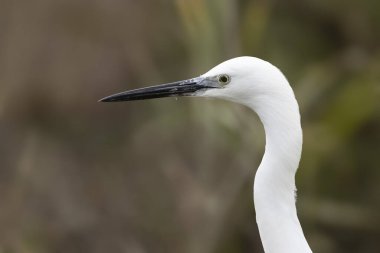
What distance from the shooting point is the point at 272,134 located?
1.96m

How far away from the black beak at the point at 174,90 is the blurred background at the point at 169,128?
1603mm

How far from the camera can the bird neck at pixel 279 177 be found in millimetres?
1938

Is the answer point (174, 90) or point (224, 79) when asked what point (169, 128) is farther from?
point (224, 79)

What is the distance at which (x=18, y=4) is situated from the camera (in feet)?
15.5

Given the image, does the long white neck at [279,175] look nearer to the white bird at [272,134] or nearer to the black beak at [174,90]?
the white bird at [272,134]

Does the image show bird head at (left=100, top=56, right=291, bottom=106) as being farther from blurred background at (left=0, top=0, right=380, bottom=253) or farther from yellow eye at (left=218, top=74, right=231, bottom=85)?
blurred background at (left=0, top=0, right=380, bottom=253)

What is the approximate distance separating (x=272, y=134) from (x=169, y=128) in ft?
8.78

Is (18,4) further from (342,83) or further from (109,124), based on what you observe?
(342,83)

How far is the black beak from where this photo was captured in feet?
6.87

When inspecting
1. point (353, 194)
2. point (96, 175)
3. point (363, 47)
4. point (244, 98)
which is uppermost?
point (244, 98)

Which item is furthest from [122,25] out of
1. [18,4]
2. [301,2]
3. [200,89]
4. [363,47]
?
[200,89]

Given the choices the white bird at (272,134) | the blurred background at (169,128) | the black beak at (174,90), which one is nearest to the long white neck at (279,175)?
the white bird at (272,134)

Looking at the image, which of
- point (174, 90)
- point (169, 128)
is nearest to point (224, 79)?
point (174, 90)

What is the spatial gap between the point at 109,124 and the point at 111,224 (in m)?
0.80
